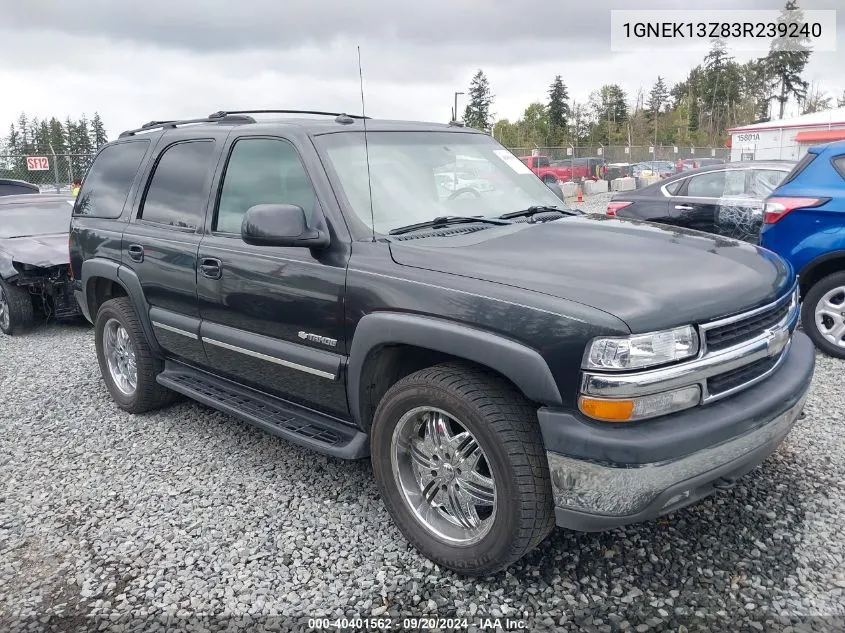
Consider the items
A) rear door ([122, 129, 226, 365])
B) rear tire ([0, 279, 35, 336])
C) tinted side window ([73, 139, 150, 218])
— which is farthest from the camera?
rear tire ([0, 279, 35, 336])

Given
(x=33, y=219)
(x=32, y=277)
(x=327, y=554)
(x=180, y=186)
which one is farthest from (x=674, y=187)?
(x=33, y=219)

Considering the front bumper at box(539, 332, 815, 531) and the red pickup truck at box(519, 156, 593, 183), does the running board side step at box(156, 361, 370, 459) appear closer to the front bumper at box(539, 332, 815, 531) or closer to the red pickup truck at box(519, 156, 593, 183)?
the front bumper at box(539, 332, 815, 531)

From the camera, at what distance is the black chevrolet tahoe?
2354 millimetres

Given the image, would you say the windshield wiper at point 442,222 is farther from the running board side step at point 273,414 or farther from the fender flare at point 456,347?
the running board side step at point 273,414

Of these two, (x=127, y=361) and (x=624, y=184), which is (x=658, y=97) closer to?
(x=624, y=184)

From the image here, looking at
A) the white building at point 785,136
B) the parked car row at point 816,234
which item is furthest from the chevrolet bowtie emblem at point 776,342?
the white building at point 785,136

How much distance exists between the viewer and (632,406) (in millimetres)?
2318

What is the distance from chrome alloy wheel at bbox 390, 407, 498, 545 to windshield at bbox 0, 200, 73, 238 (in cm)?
717

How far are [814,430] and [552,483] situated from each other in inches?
100

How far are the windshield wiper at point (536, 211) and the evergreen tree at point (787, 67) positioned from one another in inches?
2822

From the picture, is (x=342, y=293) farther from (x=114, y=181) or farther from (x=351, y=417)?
(x=114, y=181)

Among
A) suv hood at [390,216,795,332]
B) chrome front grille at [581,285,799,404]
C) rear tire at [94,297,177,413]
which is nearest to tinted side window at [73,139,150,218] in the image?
rear tire at [94,297,177,413]

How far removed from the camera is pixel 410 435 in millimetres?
2941

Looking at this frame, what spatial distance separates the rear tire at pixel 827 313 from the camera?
5395mm
